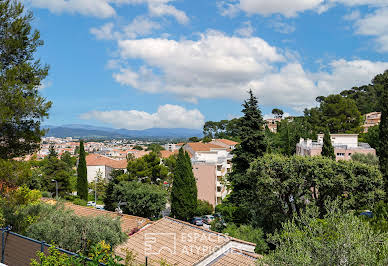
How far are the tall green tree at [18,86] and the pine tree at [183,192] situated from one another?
21.6 metres

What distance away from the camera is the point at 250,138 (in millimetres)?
22766

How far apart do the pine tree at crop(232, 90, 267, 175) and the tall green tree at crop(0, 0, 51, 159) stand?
16137 millimetres

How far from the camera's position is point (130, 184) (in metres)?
29.8

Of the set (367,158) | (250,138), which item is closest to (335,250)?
(250,138)

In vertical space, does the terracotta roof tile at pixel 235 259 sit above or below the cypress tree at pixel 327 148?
below

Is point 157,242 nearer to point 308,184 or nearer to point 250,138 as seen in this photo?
point 308,184

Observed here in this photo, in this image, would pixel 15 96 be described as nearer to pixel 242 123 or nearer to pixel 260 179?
pixel 260 179

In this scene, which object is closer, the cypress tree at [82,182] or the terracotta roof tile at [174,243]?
the terracotta roof tile at [174,243]

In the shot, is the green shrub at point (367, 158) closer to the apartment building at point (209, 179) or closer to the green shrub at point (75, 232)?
the apartment building at point (209, 179)

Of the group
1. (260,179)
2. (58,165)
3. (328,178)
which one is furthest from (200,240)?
(58,165)

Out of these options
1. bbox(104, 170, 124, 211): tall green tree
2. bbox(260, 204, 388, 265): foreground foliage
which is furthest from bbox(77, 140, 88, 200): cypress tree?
bbox(260, 204, 388, 265): foreground foliage

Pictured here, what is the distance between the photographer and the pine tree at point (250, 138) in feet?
74.6

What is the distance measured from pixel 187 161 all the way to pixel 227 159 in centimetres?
1596

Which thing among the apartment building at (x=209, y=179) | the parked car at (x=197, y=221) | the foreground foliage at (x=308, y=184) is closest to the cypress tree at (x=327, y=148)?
the apartment building at (x=209, y=179)
